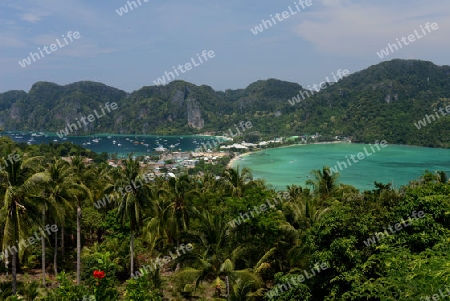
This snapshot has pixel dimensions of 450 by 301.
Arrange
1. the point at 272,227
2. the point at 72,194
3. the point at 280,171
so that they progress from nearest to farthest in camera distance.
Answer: the point at 272,227, the point at 72,194, the point at 280,171

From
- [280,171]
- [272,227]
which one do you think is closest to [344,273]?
[272,227]

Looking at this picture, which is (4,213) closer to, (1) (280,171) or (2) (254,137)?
(1) (280,171)

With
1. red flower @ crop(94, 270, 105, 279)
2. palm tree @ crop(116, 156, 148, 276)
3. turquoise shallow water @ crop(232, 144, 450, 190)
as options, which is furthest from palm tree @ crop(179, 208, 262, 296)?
turquoise shallow water @ crop(232, 144, 450, 190)

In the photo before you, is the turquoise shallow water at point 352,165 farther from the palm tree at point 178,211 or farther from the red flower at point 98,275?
the red flower at point 98,275

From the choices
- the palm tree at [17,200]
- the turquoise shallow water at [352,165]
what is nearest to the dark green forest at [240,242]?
the palm tree at [17,200]

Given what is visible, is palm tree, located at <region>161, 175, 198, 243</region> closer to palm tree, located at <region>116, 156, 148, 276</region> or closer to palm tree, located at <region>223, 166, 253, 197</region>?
palm tree, located at <region>116, 156, 148, 276</region>

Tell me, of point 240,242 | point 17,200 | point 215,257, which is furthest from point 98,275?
point 240,242
